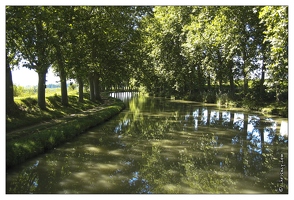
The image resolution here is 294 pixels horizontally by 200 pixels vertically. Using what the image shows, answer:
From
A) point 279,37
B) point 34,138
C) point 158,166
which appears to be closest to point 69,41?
point 34,138

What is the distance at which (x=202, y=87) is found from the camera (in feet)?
155

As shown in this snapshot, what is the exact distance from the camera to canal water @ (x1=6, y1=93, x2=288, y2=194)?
6.88 m

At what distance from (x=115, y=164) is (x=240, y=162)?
184 inches

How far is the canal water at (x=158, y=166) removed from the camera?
688cm

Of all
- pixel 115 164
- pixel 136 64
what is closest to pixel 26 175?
pixel 115 164

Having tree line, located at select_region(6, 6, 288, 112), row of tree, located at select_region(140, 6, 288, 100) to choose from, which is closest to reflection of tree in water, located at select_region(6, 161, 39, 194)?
tree line, located at select_region(6, 6, 288, 112)

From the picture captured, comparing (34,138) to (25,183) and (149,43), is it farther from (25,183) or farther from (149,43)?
(149,43)

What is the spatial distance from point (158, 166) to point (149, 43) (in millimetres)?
41811

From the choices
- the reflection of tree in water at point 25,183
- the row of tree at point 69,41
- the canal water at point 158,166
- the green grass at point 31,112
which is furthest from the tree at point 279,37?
the green grass at point 31,112

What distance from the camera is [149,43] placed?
1905 inches

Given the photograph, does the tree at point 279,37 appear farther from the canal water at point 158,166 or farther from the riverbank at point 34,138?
the riverbank at point 34,138

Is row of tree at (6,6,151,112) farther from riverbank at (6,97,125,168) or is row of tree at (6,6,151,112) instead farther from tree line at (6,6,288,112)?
riverbank at (6,97,125,168)

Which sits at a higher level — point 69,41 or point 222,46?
point 222,46

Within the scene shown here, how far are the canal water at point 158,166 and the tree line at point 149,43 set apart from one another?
5.29m
